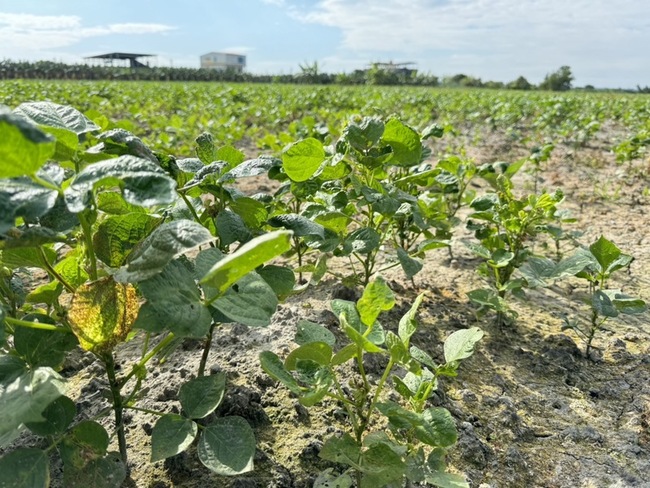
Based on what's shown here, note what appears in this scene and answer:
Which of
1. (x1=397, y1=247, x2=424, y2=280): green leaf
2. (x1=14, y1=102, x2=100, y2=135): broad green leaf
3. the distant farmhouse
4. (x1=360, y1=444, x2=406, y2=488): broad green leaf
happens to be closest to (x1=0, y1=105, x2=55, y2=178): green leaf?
(x1=14, y1=102, x2=100, y2=135): broad green leaf

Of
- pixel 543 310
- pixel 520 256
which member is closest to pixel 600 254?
pixel 520 256

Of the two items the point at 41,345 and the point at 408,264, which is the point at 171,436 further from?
the point at 408,264

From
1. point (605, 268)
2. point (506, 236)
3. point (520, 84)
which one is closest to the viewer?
point (605, 268)

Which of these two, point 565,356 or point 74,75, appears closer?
point 565,356

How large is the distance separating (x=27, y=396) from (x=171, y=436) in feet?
0.90

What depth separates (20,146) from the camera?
24.2 inches

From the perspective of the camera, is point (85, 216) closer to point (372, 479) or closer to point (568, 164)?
point (372, 479)

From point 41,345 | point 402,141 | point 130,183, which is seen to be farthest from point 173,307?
point 402,141

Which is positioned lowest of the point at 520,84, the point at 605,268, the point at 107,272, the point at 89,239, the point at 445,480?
the point at 445,480

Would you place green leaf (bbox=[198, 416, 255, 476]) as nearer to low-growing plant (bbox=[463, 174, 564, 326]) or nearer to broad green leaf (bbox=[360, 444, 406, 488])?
broad green leaf (bbox=[360, 444, 406, 488])

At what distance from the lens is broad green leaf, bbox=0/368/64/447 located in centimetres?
76

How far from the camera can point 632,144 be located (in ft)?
15.7

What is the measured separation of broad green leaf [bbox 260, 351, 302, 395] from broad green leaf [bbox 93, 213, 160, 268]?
331 mm

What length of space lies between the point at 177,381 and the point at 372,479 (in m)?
0.68
